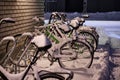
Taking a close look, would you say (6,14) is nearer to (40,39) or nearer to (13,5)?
(13,5)

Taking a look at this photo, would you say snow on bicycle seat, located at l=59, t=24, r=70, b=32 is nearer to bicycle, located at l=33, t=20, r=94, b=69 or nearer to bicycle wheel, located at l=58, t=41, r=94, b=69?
bicycle, located at l=33, t=20, r=94, b=69

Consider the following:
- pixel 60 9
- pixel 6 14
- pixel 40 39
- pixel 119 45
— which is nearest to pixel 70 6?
pixel 60 9

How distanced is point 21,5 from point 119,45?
18.1ft

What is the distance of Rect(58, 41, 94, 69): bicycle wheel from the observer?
833cm

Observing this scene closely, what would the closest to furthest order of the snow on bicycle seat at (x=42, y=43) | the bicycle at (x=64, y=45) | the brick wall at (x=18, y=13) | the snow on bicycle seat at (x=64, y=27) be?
the snow on bicycle seat at (x=42, y=43), the bicycle at (x=64, y=45), the snow on bicycle seat at (x=64, y=27), the brick wall at (x=18, y=13)

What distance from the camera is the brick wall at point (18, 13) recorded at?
8.51m

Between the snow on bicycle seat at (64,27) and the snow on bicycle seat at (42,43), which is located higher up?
the snow on bicycle seat at (42,43)

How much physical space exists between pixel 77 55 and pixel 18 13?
2.26m

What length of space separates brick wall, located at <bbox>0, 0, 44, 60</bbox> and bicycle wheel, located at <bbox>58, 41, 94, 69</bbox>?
5.20 feet

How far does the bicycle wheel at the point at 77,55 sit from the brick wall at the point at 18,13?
5.20 feet

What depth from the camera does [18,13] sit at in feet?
→ 32.0

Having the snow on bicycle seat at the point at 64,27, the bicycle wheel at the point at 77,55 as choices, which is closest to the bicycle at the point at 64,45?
the bicycle wheel at the point at 77,55

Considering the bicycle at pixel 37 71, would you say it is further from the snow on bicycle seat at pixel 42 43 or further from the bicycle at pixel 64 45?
the bicycle at pixel 64 45

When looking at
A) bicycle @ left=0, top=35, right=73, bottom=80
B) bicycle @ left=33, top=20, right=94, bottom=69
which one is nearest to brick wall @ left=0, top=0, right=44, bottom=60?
bicycle @ left=33, top=20, right=94, bottom=69
